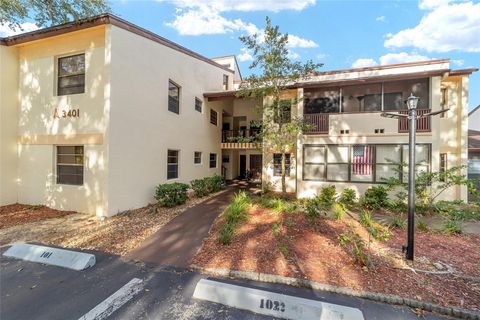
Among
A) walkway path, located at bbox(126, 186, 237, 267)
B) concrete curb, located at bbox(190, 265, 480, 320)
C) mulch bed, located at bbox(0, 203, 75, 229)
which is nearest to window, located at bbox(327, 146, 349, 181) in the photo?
walkway path, located at bbox(126, 186, 237, 267)

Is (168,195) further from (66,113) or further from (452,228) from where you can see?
(452,228)

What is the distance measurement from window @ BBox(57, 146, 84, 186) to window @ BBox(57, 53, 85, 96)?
6.93ft

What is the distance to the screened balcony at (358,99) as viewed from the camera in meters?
10.2

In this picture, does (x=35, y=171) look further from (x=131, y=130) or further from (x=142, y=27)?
(x=142, y=27)

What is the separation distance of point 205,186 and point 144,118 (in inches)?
176

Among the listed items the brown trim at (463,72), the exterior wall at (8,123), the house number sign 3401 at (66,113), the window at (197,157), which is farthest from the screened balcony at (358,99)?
the exterior wall at (8,123)

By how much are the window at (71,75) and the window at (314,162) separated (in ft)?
32.0

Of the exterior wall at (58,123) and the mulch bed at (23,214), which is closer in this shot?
the mulch bed at (23,214)

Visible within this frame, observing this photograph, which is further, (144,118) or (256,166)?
(256,166)

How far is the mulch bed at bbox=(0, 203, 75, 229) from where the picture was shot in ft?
22.4

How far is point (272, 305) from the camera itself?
9.87 feet

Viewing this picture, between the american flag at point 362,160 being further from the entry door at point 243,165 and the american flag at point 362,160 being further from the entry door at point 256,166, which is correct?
the entry door at point 243,165

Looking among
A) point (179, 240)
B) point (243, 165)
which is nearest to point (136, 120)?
point (179, 240)

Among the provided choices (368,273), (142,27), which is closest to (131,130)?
(142,27)
